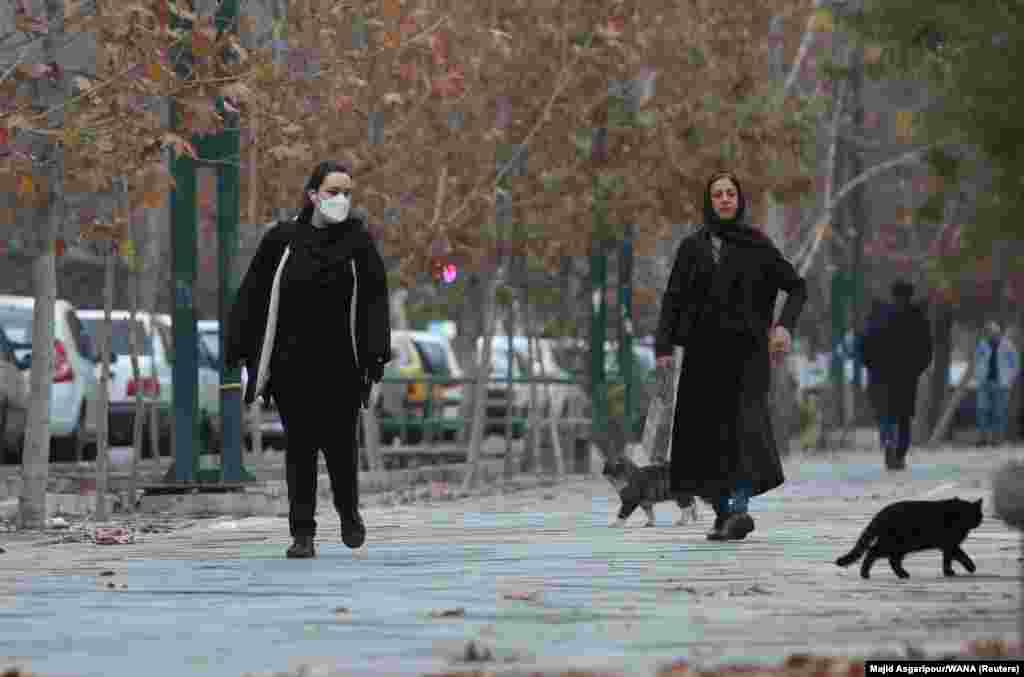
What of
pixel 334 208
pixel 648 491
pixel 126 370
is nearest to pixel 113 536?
pixel 648 491

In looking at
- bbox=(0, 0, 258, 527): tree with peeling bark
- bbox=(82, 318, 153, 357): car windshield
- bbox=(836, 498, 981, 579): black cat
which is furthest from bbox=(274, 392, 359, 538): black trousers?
bbox=(82, 318, 153, 357): car windshield

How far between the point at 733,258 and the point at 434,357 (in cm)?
2849

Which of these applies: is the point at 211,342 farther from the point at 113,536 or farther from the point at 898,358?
the point at 113,536

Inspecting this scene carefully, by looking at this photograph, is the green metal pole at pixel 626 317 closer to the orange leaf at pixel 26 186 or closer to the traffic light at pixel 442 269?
the traffic light at pixel 442 269

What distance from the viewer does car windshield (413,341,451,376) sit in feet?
142

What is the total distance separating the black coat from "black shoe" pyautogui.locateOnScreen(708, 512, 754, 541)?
7.39ft

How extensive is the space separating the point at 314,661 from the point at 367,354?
5416 millimetres

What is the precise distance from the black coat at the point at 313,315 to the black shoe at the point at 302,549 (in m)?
0.72

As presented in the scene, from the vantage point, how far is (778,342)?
15.6 m

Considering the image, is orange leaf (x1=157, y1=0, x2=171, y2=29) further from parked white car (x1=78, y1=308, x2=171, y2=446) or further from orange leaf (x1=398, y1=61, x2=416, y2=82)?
parked white car (x1=78, y1=308, x2=171, y2=446)

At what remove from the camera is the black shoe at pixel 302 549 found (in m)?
14.6

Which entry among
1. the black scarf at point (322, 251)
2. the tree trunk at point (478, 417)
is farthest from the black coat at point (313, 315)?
the tree trunk at point (478, 417)

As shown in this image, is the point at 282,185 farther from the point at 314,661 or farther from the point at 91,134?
the point at 314,661

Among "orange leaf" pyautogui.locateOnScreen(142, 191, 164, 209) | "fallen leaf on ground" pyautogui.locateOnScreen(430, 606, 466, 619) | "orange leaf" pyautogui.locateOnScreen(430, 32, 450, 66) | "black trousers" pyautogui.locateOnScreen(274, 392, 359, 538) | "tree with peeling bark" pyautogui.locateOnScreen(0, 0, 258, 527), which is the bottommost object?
"fallen leaf on ground" pyautogui.locateOnScreen(430, 606, 466, 619)
